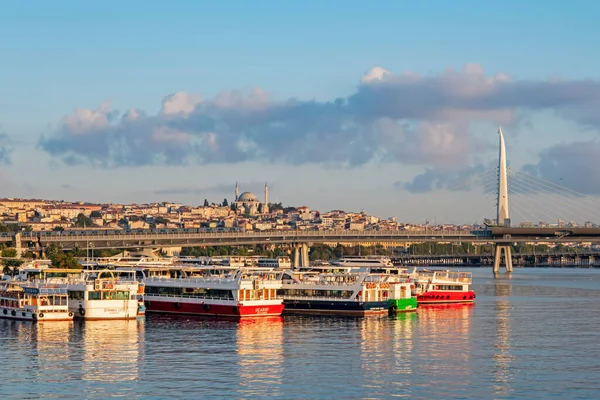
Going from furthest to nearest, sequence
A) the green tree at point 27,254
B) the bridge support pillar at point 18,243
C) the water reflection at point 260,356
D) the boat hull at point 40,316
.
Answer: the bridge support pillar at point 18,243
the green tree at point 27,254
the boat hull at point 40,316
the water reflection at point 260,356

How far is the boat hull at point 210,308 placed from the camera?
71000 mm

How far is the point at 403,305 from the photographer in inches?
3068

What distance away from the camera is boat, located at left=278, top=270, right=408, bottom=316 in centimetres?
7538

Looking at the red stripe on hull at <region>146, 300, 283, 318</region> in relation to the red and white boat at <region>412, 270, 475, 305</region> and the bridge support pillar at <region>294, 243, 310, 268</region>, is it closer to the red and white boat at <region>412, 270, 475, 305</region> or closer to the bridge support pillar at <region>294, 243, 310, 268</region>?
the red and white boat at <region>412, 270, 475, 305</region>

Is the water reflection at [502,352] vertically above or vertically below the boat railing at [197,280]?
below

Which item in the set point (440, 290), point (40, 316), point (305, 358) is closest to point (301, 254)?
point (440, 290)

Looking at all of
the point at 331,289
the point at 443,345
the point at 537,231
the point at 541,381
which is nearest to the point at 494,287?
the point at 537,231

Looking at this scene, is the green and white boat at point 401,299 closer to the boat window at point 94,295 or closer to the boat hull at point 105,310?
the boat hull at point 105,310

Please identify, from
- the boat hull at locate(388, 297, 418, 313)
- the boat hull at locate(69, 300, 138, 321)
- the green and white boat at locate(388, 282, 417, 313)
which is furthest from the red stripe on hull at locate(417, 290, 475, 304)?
the boat hull at locate(69, 300, 138, 321)

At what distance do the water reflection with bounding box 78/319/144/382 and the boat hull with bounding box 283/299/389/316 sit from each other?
12.4m

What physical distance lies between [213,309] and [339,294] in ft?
28.9

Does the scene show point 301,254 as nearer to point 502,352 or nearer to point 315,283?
point 315,283

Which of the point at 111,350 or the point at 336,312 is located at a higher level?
the point at 336,312

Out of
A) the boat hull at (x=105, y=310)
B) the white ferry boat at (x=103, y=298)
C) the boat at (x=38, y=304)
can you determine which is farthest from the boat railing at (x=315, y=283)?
the boat at (x=38, y=304)
